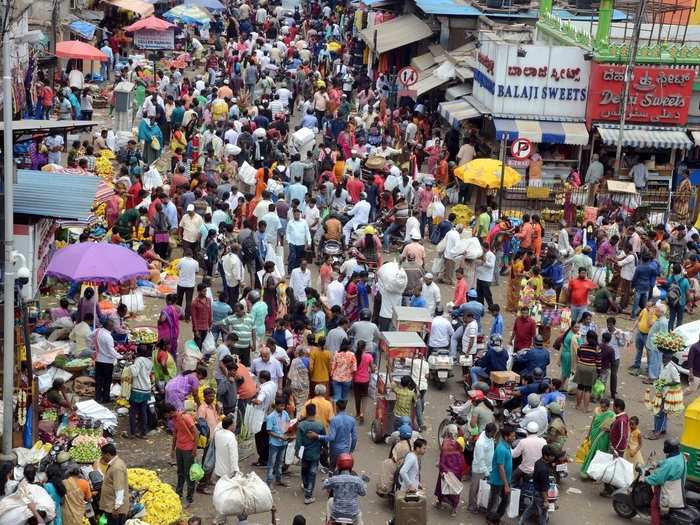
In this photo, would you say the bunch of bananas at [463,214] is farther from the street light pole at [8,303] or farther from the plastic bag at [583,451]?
the street light pole at [8,303]

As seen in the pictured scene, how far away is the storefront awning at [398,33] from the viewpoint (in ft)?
126

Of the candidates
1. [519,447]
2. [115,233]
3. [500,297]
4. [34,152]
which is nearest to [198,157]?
[34,152]

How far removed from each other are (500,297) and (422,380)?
645 centimetres

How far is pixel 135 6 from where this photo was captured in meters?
43.5

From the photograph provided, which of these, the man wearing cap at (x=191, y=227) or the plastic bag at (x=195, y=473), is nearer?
the plastic bag at (x=195, y=473)

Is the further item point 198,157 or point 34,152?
point 198,157

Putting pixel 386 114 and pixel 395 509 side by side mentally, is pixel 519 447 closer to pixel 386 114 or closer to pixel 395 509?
pixel 395 509

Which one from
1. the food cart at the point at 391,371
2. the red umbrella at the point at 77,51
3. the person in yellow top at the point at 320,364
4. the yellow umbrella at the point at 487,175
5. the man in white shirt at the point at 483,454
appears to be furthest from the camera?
the red umbrella at the point at 77,51

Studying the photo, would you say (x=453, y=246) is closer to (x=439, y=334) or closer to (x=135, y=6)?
(x=439, y=334)

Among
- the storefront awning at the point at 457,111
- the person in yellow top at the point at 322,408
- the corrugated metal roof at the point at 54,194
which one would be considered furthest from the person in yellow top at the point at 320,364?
the storefront awning at the point at 457,111

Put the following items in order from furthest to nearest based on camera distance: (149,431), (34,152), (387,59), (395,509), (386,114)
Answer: (387,59) → (386,114) → (34,152) → (149,431) → (395,509)

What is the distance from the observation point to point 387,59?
40844 mm

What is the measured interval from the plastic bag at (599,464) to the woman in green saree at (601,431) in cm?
13

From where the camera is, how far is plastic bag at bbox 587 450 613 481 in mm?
14867
